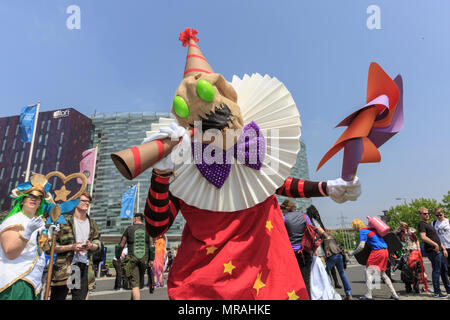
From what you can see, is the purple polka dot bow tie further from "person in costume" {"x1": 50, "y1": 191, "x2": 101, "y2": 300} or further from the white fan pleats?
"person in costume" {"x1": 50, "y1": 191, "x2": 101, "y2": 300}

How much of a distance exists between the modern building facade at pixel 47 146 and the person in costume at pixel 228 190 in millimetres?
60473

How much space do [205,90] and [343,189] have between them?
102cm

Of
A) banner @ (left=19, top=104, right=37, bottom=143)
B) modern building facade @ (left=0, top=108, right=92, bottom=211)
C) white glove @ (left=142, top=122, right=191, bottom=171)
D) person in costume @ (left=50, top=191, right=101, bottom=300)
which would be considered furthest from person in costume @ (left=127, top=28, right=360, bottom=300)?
modern building facade @ (left=0, top=108, right=92, bottom=211)

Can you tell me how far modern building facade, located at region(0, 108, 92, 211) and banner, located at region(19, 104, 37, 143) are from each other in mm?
46412

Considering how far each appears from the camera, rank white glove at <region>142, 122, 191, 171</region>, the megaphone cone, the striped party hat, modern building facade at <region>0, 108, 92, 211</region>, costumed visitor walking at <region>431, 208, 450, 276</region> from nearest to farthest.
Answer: the megaphone cone
white glove at <region>142, 122, 191, 171</region>
the striped party hat
costumed visitor walking at <region>431, 208, 450, 276</region>
modern building facade at <region>0, 108, 92, 211</region>

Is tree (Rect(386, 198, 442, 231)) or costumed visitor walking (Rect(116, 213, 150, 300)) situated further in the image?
tree (Rect(386, 198, 442, 231))

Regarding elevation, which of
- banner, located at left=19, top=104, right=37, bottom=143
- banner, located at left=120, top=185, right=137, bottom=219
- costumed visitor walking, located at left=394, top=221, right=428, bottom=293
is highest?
banner, located at left=19, top=104, right=37, bottom=143

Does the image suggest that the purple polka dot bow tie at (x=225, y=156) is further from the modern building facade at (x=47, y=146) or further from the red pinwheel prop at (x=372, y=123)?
the modern building facade at (x=47, y=146)

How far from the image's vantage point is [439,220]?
6113 millimetres

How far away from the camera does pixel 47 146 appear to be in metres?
58.1

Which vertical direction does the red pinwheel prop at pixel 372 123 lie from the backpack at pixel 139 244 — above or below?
above

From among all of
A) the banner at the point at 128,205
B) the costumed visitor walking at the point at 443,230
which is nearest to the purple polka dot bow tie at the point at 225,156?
the costumed visitor walking at the point at 443,230

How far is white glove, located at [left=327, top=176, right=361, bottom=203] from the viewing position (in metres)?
1.71

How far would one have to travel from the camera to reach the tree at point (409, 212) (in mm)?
33562
